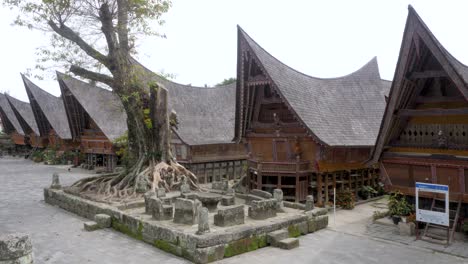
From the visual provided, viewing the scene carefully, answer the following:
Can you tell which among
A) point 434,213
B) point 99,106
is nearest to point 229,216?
point 434,213

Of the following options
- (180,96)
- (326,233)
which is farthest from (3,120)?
(326,233)

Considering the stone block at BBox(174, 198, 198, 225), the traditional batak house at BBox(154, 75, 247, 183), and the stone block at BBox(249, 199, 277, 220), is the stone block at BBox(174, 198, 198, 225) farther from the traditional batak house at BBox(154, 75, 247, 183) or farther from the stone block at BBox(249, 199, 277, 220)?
the traditional batak house at BBox(154, 75, 247, 183)

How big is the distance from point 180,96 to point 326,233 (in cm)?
1902

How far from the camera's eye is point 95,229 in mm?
14578

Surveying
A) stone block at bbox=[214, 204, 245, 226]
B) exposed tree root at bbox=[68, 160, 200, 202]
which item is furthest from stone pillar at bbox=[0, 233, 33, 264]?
exposed tree root at bbox=[68, 160, 200, 202]

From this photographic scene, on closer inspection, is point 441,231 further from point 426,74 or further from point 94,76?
point 94,76

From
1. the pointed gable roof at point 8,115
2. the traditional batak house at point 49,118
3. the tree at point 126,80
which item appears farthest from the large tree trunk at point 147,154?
the pointed gable roof at point 8,115

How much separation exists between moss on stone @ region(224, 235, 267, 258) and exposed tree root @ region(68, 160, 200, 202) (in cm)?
669

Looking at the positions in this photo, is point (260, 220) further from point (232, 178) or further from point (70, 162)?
point (70, 162)

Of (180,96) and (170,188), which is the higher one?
(180,96)

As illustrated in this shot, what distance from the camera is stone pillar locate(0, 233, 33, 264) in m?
6.44

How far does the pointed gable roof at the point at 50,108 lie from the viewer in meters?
40.7

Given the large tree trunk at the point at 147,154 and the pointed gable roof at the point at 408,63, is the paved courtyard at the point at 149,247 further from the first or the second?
the pointed gable roof at the point at 408,63

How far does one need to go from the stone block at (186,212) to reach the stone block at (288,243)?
119 inches
